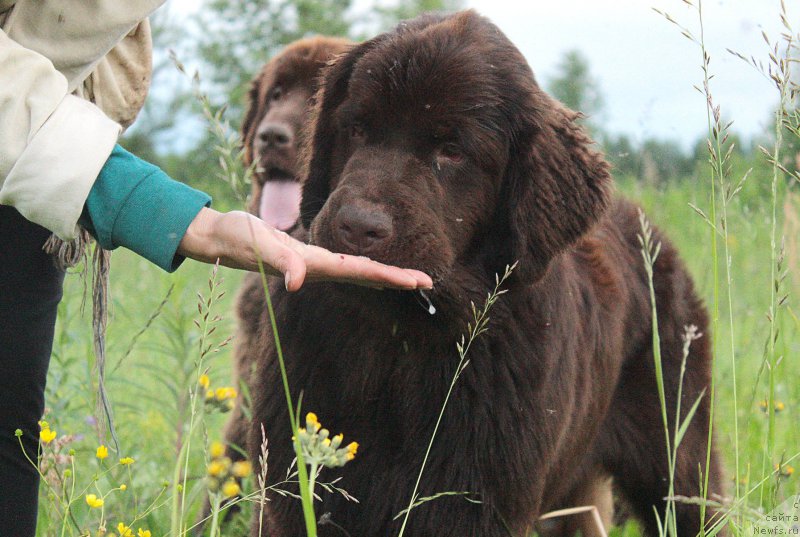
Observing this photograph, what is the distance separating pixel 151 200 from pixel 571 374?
58.7 inches

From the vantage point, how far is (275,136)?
509 centimetres

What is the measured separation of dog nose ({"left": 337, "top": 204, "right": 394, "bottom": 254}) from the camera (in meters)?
2.41

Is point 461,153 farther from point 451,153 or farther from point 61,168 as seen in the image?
point 61,168

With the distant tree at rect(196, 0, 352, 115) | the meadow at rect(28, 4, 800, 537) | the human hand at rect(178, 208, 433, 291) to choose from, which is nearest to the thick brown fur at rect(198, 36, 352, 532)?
the meadow at rect(28, 4, 800, 537)

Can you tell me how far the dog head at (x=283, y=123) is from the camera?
4.95 metres

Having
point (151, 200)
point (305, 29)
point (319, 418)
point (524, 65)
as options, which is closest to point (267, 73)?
point (524, 65)

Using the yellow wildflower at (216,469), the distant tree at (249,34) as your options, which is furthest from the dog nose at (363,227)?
the distant tree at (249,34)

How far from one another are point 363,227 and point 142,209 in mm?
609

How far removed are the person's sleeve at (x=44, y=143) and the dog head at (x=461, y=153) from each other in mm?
730

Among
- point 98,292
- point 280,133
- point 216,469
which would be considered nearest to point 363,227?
point 98,292

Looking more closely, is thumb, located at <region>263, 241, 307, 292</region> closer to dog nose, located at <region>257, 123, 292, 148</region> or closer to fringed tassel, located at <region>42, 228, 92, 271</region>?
fringed tassel, located at <region>42, 228, 92, 271</region>

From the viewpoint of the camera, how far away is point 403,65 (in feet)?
9.11

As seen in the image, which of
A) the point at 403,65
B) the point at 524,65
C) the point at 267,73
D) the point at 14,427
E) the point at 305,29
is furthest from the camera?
the point at 305,29

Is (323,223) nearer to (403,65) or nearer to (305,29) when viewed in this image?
(403,65)
